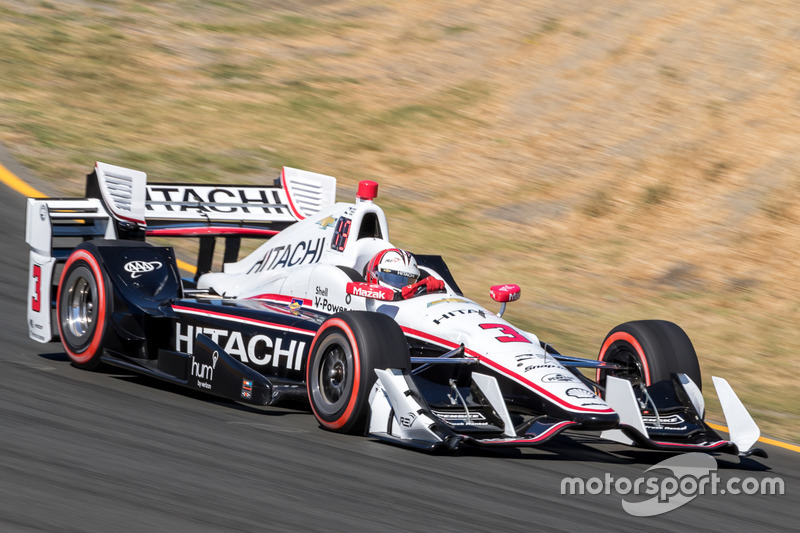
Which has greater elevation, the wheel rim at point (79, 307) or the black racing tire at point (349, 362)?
the black racing tire at point (349, 362)

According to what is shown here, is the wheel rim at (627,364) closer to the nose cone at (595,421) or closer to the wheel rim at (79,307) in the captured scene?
the nose cone at (595,421)

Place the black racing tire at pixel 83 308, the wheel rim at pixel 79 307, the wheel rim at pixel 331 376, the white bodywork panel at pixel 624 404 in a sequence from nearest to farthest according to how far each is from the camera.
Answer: the white bodywork panel at pixel 624 404
the wheel rim at pixel 331 376
the black racing tire at pixel 83 308
the wheel rim at pixel 79 307

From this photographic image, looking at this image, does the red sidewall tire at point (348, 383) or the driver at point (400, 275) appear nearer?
the red sidewall tire at point (348, 383)

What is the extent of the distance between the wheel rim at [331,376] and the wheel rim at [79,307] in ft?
7.67

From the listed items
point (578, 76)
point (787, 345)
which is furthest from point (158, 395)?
point (578, 76)

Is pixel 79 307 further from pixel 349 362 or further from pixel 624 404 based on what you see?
pixel 624 404

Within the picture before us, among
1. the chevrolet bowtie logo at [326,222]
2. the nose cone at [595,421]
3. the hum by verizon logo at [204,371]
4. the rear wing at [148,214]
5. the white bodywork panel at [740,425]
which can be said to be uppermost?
the chevrolet bowtie logo at [326,222]

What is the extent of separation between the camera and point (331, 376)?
7.63 m

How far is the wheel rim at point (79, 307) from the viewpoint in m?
9.09

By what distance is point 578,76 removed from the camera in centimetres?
2034

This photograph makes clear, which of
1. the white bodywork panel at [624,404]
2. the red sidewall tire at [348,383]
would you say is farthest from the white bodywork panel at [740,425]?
the red sidewall tire at [348,383]

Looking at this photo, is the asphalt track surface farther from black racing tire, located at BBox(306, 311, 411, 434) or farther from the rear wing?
the rear wing

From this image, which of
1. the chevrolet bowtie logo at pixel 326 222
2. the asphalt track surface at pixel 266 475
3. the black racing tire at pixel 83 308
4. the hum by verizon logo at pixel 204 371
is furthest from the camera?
the chevrolet bowtie logo at pixel 326 222

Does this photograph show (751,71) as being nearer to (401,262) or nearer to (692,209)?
(692,209)
